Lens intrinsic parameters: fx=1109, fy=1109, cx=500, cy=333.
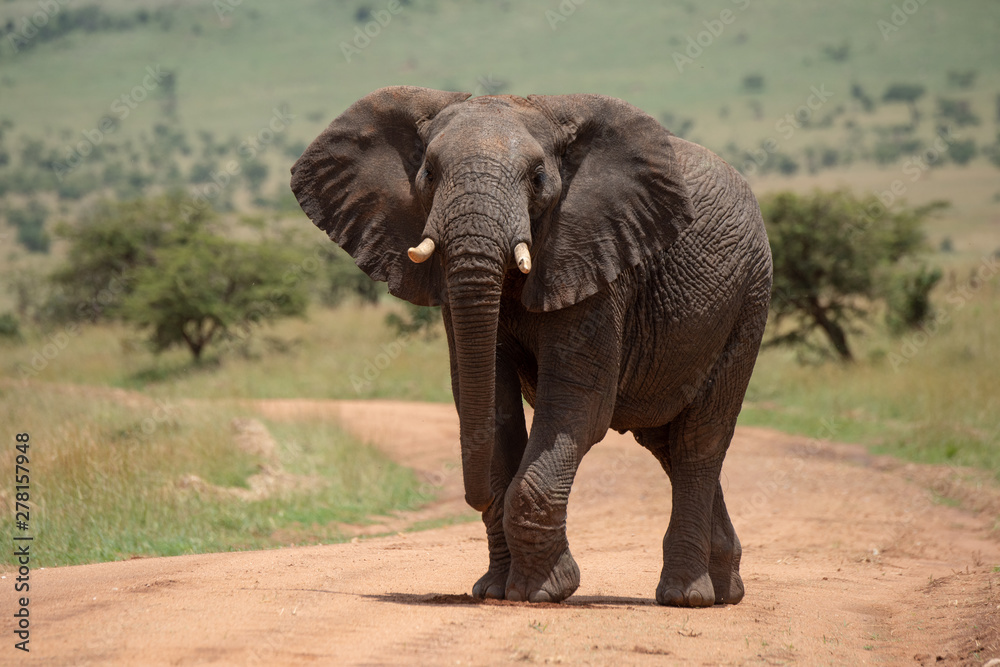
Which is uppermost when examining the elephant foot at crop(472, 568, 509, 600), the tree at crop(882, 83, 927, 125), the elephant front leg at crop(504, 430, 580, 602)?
the tree at crop(882, 83, 927, 125)

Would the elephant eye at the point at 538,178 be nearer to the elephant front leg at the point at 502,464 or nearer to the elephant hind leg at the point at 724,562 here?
the elephant front leg at the point at 502,464

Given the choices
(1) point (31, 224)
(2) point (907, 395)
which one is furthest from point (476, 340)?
(1) point (31, 224)

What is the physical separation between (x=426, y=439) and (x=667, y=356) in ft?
27.5

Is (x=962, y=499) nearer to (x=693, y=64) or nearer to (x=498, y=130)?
(x=498, y=130)

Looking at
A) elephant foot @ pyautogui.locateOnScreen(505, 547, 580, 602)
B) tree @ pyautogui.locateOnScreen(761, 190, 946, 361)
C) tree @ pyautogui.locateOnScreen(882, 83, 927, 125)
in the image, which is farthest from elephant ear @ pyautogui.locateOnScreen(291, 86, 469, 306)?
tree @ pyautogui.locateOnScreen(882, 83, 927, 125)

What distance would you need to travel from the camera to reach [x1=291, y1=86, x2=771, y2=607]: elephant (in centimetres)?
512

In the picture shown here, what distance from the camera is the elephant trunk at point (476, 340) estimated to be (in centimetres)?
495

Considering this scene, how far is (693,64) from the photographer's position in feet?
350

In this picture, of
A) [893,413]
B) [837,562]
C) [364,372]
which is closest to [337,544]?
[837,562]

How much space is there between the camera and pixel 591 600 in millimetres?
6492

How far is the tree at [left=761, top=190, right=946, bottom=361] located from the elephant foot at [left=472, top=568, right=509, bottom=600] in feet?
48.4
